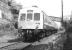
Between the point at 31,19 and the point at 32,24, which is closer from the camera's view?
the point at 32,24

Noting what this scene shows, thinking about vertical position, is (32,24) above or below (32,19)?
below

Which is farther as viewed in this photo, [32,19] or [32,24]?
[32,19]

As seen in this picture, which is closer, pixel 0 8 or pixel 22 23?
pixel 22 23

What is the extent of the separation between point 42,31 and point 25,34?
163 centimetres

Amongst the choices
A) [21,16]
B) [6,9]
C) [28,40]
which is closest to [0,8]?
[6,9]

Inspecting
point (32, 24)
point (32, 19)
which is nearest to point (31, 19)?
point (32, 19)

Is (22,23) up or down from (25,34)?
up

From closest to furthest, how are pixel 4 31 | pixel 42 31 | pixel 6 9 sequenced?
pixel 42 31 → pixel 4 31 → pixel 6 9

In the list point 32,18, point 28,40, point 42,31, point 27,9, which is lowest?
point 28,40

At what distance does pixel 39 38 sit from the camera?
13891 mm

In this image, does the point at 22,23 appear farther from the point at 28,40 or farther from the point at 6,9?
the point at 6,9

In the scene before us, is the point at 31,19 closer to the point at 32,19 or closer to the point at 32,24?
the point at 32,19

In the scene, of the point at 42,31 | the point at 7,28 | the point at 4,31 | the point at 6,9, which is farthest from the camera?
the point at 6,9

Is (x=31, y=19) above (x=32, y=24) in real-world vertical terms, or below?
above
